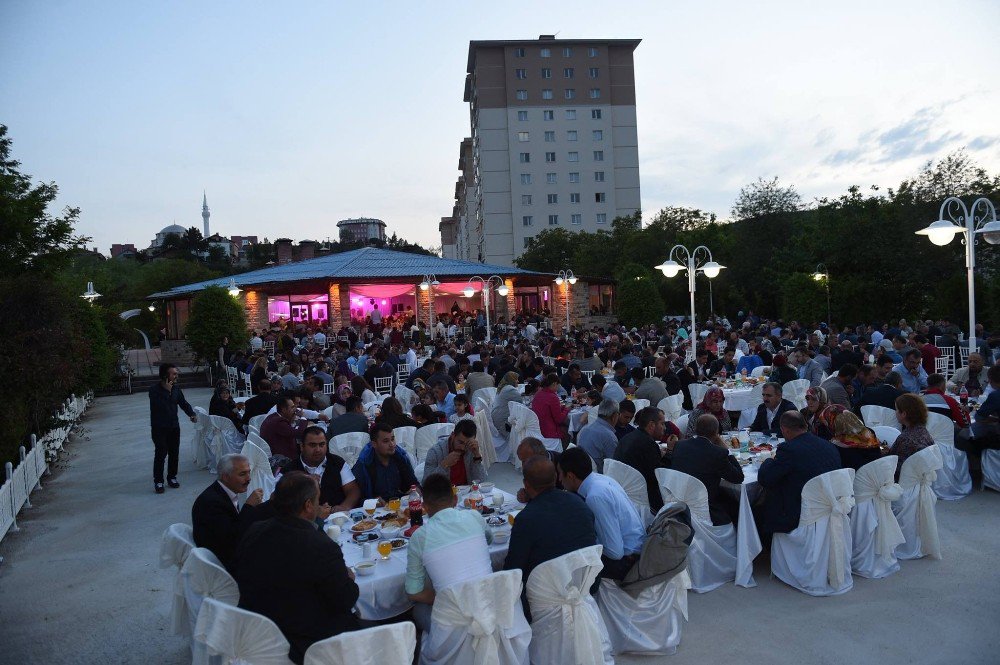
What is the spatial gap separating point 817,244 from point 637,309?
6734 mm

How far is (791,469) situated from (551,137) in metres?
53.7

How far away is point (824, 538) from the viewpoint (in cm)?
476

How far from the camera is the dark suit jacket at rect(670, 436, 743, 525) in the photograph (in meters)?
4.82

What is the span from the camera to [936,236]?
645 cm

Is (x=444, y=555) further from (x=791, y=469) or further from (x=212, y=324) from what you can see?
(x=212, y=324)

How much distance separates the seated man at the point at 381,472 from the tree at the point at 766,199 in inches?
1101

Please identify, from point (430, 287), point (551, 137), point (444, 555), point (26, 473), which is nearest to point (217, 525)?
point (444, 555)

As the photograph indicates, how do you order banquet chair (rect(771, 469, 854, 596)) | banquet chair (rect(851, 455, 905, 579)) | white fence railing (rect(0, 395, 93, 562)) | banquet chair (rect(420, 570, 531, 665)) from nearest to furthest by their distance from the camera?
1. banquet chair (rect(420, 570, 531, 665))
2. banquet chair (rect(771, 469, 854, 596))
3. banquet chair (rect(851, 455, 905, 579))
4. white fence railing (rect(0, 395, 93, 562))

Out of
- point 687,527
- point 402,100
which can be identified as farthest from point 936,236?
point 402,100

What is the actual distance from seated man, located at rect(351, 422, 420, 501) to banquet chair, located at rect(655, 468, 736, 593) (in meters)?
1.95

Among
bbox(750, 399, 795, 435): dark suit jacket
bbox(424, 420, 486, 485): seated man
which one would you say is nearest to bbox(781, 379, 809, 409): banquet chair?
bbox(750, 399, 795, 435): dark suit jacket

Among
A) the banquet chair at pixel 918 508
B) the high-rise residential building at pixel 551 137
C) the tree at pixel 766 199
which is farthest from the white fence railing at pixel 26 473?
the high-rise residential building at pixel 551 137

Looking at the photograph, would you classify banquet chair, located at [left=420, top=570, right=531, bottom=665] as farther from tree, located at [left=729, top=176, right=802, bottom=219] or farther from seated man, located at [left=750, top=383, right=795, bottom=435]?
tree, located at [left=729, top=176, right=802, bottom=219]

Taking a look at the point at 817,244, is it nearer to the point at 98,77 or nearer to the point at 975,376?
the point at 975,376
